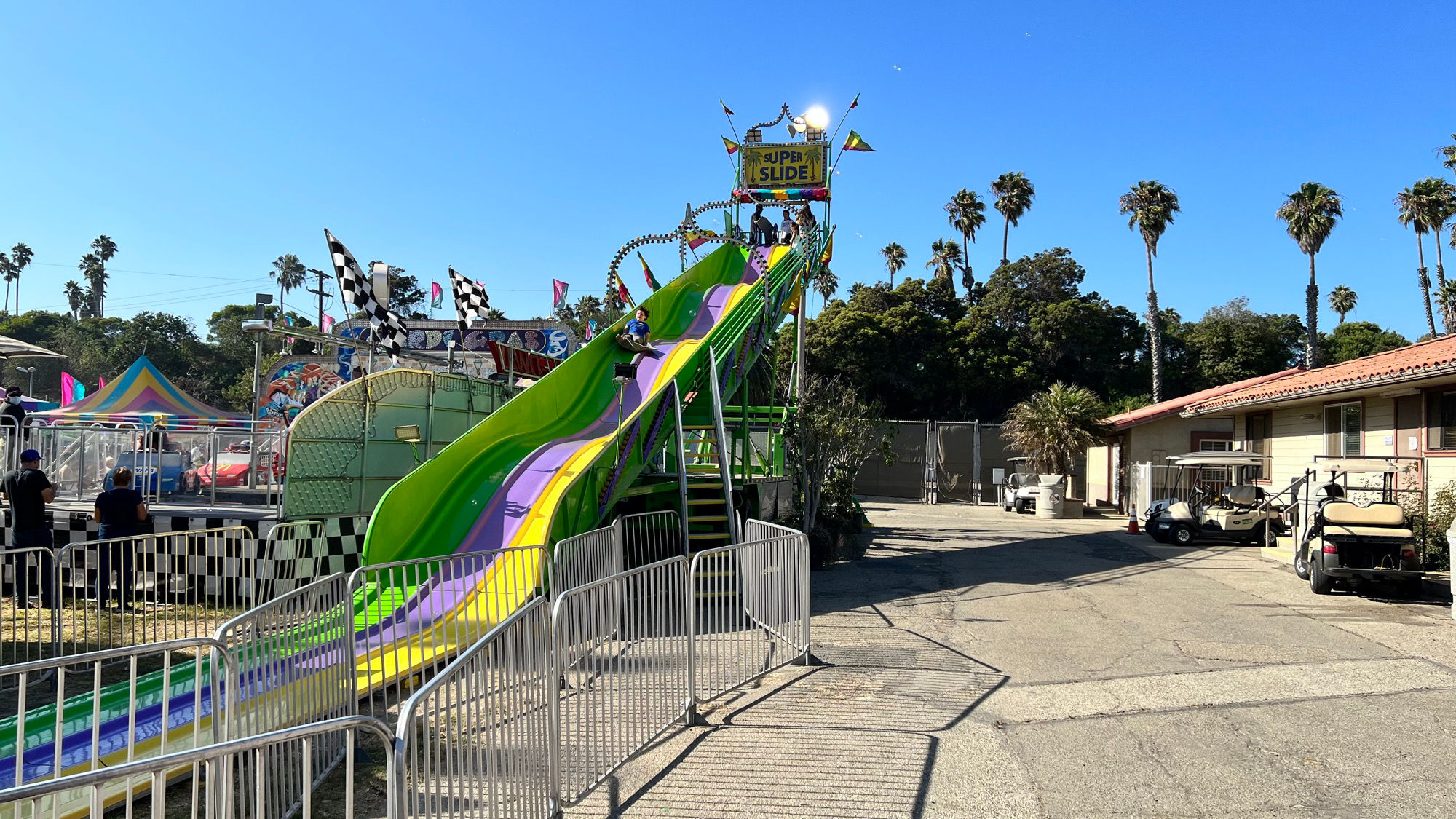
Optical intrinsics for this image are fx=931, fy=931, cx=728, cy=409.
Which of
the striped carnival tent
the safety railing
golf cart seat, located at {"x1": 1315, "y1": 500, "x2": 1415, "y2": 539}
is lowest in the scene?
the safety railing

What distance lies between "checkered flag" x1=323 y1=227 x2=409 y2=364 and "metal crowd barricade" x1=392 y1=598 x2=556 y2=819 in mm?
8966

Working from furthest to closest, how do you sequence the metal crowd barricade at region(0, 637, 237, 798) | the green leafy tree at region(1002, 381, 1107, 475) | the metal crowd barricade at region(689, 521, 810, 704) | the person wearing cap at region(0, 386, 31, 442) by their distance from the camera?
1. the green leafy tree at region(1002, 381, 1107, 475)
2. the person wearing cap at region(0, 386, 31, 442)
3. the metal crowd barricade at region(689, 521, 810, 704)
4. the metal crowd barricade at region(0, 637, 237, 798)

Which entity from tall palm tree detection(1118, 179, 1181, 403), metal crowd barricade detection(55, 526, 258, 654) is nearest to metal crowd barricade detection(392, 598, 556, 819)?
metal crowd barricade detection(55, 526, 258, 654)

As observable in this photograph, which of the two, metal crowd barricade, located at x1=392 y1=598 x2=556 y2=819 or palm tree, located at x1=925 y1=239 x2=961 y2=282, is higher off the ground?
palm tree, located at x1=925 y1=239 x2=961 y2=282

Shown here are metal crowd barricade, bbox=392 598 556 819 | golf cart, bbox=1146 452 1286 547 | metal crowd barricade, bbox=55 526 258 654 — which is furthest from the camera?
golf cart, bbox=1146 452 1286 547

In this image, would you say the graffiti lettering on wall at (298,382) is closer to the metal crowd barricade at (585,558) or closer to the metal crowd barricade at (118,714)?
the metal crowd barricade at (585,558)

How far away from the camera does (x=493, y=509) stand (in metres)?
10.7

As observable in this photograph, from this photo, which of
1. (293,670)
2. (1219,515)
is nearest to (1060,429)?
(1219,515)

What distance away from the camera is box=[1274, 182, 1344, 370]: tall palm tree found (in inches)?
1537

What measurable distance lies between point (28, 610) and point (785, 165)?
18.6 metres

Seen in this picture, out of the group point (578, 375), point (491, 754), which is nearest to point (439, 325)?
point (578, 375)

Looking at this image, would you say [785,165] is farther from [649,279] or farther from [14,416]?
[14,416]

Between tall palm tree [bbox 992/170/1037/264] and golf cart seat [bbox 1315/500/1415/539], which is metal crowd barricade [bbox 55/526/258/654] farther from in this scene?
tall palm tree [bbox 992/170/1037/264]

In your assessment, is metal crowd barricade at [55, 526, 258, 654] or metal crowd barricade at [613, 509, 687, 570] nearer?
metal crowd barricade at [55, 526, 258, 654]
